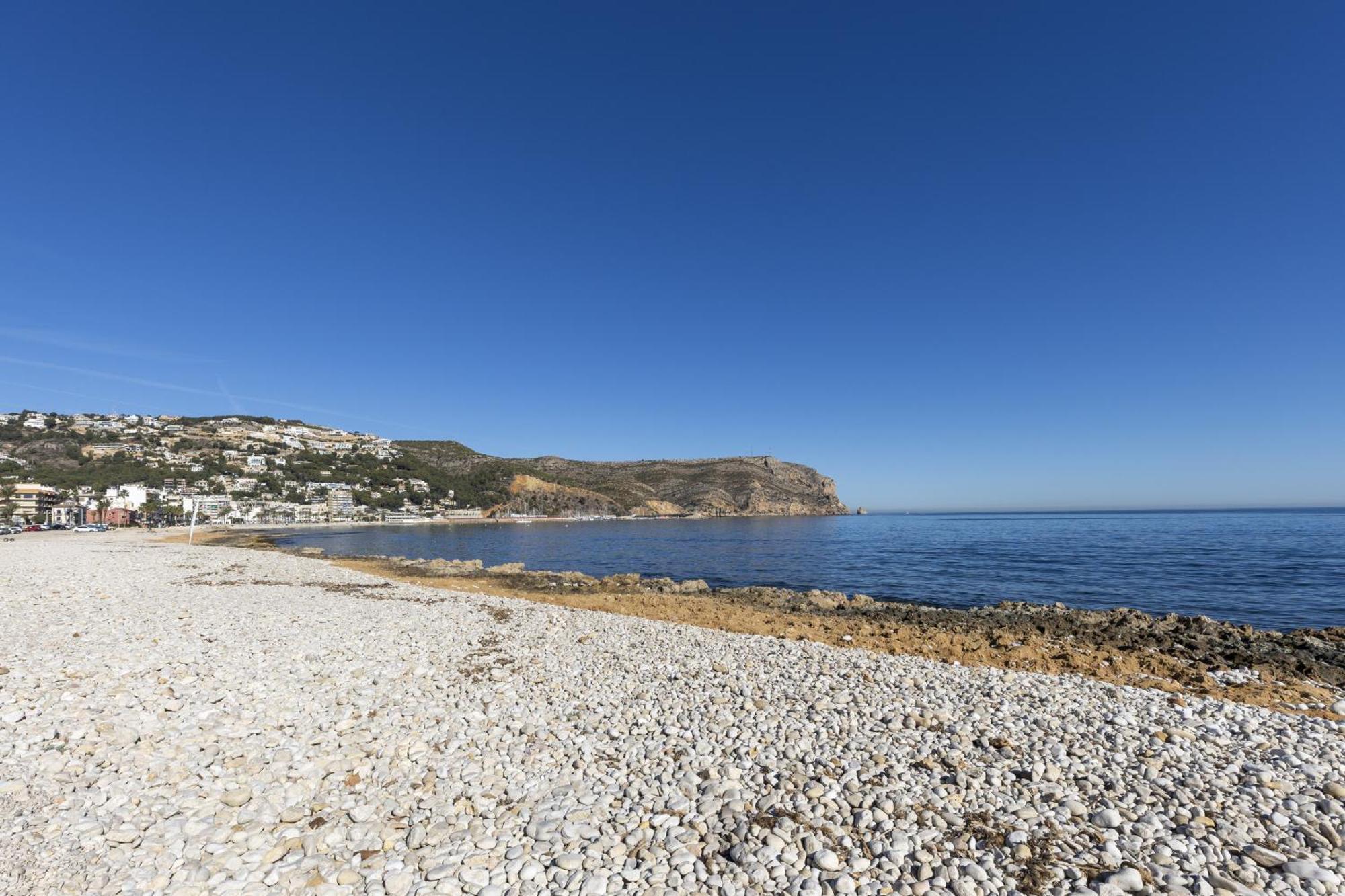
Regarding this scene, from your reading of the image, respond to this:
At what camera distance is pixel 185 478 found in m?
128

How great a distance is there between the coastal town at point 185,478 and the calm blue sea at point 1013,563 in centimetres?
5568

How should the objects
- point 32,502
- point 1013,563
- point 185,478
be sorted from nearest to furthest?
point 1013,563, point 32,502, point 185,478

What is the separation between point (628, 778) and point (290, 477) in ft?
562

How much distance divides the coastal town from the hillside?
14.8 inches

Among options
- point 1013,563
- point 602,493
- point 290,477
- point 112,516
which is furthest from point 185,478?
point 1013,563

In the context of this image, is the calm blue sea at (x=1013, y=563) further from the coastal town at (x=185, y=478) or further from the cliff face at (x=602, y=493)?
the cliff face at (x=602, y=493)

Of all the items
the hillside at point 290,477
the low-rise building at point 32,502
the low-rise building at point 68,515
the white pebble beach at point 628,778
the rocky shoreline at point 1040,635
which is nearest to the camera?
the white pebble beach at point 628,778

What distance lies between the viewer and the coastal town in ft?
321

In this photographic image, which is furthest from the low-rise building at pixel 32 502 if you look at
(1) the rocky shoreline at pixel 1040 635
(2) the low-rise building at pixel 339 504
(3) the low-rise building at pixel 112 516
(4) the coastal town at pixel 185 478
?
(1) the rocky shoreline at pixel 1040 635

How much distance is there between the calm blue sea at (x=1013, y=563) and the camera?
23828mm

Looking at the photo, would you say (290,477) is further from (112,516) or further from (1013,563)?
(1013,563)

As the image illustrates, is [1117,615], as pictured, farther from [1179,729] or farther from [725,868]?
[725,868]

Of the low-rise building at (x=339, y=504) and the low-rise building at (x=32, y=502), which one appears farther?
the low-rise building at (x=339, y=504)

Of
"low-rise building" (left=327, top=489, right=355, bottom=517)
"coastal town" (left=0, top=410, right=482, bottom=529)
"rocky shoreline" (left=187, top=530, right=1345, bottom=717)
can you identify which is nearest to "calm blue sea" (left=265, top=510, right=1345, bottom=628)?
"rocky shoreline" (left=187, top=530, right=1345, bottom=717)
